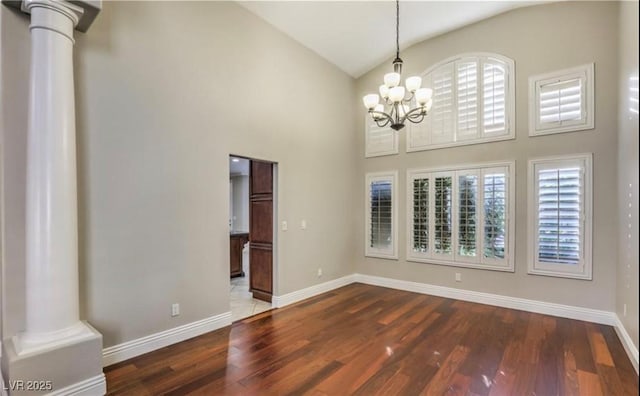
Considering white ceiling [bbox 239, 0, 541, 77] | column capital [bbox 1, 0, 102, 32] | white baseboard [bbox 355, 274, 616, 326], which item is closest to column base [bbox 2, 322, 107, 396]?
column capital [bbox 1, 0, 102, 32]

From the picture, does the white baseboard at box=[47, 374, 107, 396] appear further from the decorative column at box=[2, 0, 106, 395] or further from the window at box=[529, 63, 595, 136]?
the window at box=[529, 63, 595, 136]

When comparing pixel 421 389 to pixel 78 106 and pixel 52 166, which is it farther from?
pixel 78 106

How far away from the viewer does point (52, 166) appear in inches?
93.4

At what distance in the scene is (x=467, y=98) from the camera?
4.88 m

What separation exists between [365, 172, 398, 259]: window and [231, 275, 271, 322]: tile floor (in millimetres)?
2330

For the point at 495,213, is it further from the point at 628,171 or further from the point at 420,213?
the point at 628,171

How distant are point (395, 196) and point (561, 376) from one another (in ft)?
11.3

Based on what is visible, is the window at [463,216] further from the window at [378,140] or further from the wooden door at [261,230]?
the wooden door at [261,230]

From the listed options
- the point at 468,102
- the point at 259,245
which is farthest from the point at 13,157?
the point at 468,102

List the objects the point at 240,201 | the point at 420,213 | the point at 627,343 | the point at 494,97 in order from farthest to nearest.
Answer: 1. the point at 240,201
2. the point at 420,213
3. the point at 494,97
4. the point at 627,343

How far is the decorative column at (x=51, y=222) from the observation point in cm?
231

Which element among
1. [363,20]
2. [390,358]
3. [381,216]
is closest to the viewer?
[390,358]

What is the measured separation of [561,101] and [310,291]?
14.9 feet

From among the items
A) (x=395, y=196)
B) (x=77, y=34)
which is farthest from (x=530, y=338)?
(x=77, y=34)
